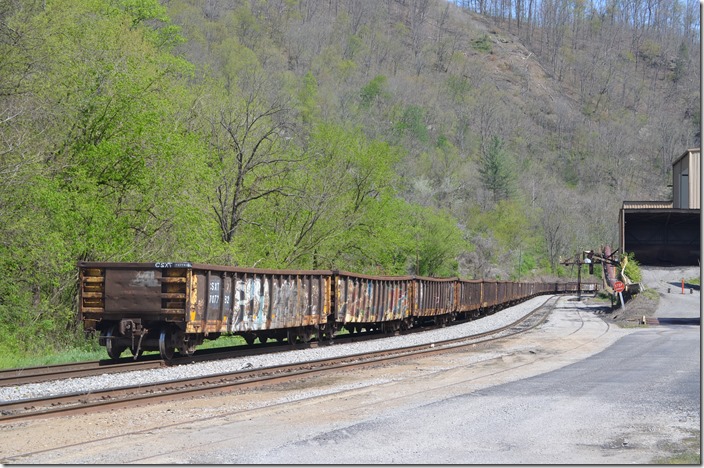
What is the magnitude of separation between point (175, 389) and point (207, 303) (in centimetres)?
479

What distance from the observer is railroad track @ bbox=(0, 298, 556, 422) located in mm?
11641

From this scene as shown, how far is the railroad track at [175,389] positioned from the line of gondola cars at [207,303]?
254 centimetres

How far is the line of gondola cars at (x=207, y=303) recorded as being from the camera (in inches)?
706

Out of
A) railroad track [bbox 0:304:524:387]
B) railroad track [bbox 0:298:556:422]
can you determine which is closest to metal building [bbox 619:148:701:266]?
railroad track [bbox 0:304:524:387]

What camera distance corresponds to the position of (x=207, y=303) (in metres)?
18.6

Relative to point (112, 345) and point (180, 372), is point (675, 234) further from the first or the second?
point (180, 372)

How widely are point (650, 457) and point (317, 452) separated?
3.99 metres

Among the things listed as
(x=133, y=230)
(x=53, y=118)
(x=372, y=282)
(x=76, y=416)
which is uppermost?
(x=53, y=118)

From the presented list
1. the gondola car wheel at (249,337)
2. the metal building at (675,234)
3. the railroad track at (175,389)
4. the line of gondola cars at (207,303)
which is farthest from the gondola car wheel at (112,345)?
the metal building at (675,234)

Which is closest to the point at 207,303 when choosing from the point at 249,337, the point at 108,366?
the point at 108,366

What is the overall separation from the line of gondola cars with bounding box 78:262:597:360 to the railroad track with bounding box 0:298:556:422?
2.54 meters

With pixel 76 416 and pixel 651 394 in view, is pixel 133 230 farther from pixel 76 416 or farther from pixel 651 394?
pixel 651 394

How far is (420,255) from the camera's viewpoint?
71.3 meters

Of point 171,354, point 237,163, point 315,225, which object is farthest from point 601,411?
point 315,225
